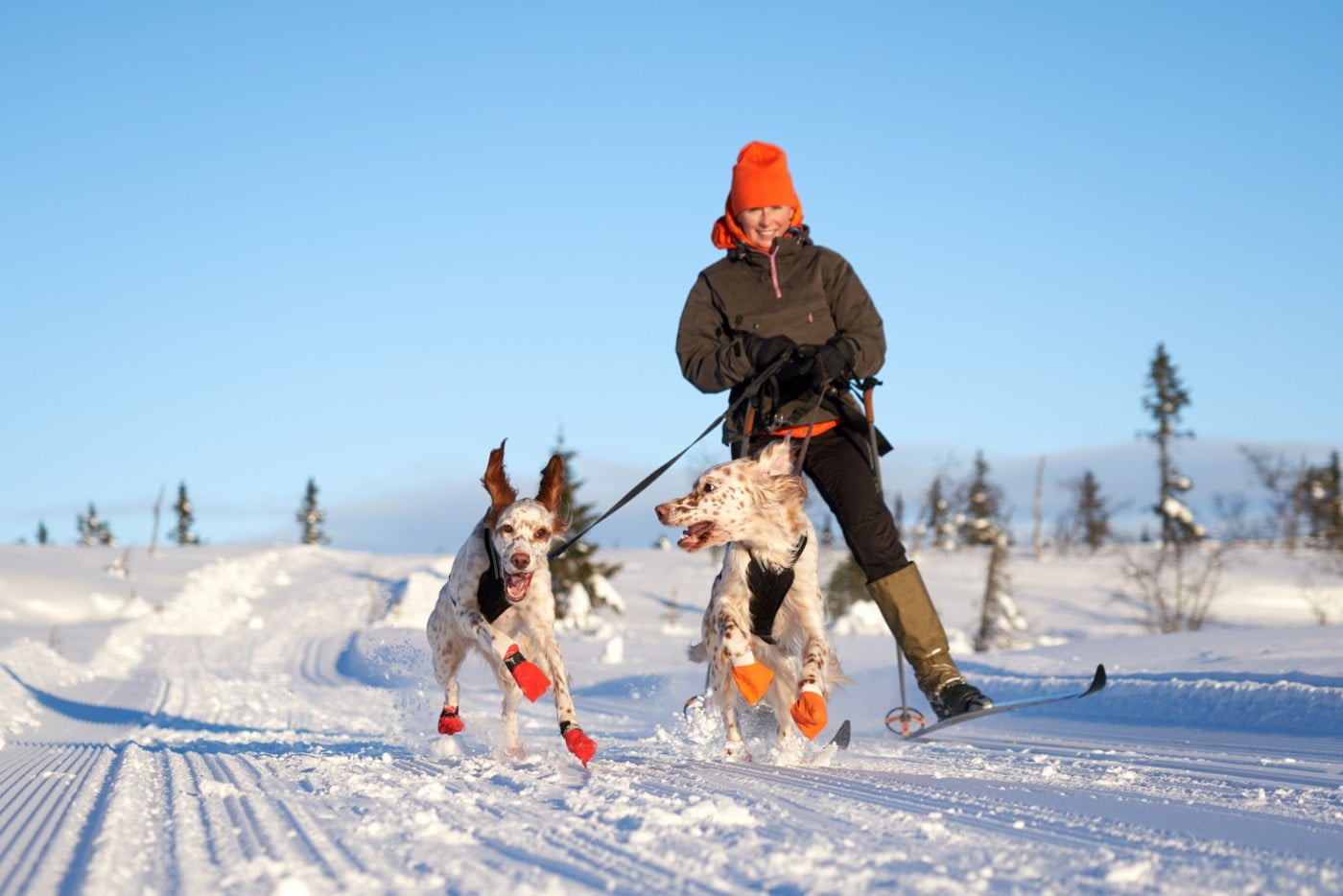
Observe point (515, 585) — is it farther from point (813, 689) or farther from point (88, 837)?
point (88, 837)

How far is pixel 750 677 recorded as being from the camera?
16.3ft

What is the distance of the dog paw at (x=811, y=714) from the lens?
189 inches

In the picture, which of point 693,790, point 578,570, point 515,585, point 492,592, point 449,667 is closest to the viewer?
point 693,790

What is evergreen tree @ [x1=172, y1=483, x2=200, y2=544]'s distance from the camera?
94438 mm

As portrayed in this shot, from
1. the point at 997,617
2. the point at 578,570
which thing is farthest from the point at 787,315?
the point at 997,617

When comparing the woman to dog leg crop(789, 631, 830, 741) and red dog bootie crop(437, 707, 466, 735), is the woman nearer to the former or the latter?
dog leg crop(789, 631, 830, 741)

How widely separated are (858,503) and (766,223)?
1317 millimetres

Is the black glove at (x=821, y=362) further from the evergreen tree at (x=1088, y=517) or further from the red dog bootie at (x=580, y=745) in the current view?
the evergreen tree at (x=1088, y=517)

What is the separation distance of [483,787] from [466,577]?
192 centimetres

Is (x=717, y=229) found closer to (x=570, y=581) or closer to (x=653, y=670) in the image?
(x=653, y=670)

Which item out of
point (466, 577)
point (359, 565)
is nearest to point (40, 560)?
point (359, 565)

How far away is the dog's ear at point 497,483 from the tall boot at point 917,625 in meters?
1.69

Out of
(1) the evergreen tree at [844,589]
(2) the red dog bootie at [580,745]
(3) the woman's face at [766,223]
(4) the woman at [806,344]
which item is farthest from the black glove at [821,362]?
(1) the evergreen tree at [844,589]

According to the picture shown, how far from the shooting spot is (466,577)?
5660 millimetres
